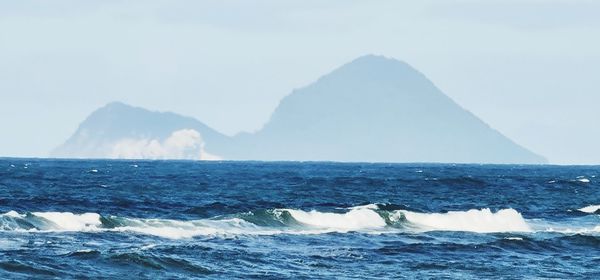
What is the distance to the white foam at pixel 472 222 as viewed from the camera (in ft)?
170

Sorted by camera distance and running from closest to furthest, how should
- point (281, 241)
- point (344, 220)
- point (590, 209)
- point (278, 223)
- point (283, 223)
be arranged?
1. point (281, 241)
2. point (278, 223)
3. point (283, 223)
4. point (344, 220)
5. point (590, 209)

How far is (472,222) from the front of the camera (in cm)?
Result: 5491

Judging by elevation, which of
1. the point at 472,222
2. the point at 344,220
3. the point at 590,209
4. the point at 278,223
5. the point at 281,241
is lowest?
the point at 281,241

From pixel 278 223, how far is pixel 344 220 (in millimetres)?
3916

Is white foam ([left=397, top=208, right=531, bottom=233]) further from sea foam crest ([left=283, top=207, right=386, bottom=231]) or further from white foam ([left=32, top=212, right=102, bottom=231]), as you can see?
white foam ([left=32, top=212, right=102, bottom=231])

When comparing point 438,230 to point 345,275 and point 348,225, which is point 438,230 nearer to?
point 348,225

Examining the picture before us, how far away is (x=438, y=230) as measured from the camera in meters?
49.6

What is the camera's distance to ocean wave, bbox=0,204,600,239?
44.5 m

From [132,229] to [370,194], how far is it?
146 feet

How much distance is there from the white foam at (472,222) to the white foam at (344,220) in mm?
1850

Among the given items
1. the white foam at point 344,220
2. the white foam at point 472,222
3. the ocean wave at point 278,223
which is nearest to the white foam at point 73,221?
the ocean wave at point 278,223

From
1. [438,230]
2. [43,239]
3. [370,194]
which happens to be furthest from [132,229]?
[370,194]

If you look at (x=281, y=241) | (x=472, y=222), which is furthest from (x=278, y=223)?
(x=472, y=222)

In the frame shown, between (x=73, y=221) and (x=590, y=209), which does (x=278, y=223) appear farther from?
(x=590, y=209)
